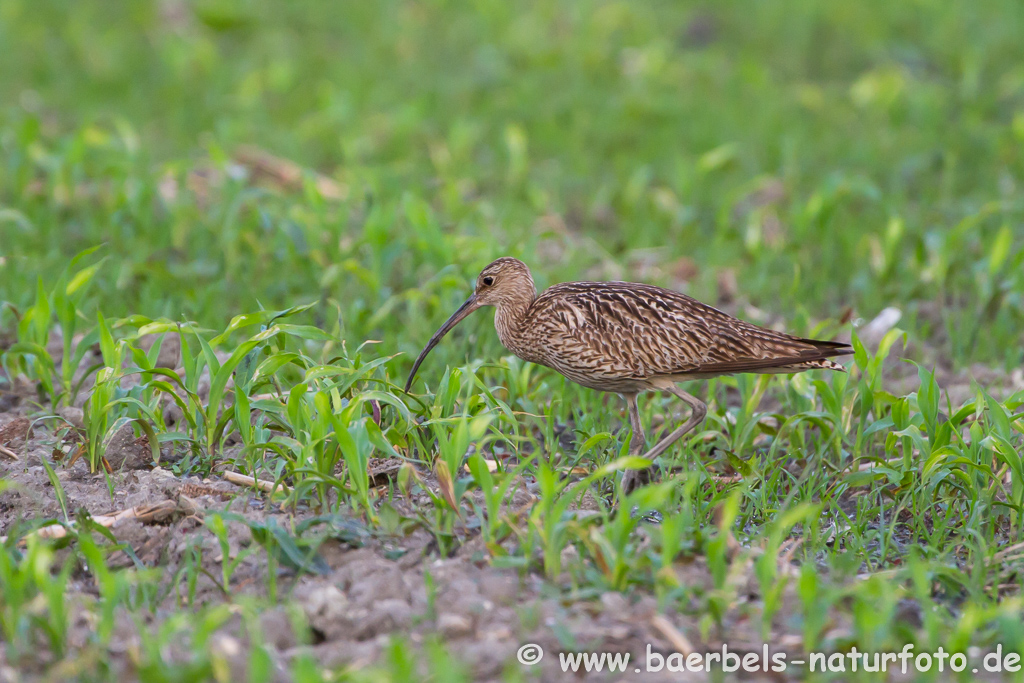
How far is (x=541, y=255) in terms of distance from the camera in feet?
25.8

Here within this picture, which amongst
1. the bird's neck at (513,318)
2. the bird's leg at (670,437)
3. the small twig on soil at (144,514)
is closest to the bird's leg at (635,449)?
the bird's leg at (670,437)

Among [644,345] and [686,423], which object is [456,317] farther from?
[686,423]


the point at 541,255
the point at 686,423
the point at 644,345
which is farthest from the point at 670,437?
the point at 541,255

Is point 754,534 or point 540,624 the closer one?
point 540,624

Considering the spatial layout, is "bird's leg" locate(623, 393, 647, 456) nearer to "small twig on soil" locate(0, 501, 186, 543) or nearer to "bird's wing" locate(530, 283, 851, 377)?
"bird's wing" locate(530, 283, 851, 377)

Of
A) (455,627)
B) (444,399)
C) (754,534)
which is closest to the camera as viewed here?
(455,627)

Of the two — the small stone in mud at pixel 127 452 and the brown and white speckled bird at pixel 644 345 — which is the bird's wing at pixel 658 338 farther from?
the small stone in mud at pixel 127 452

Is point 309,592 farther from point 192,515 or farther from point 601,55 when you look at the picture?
point 601,55

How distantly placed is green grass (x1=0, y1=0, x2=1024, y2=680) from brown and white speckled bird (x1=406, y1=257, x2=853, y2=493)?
0.23 metres

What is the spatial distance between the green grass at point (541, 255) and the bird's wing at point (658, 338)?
323mm

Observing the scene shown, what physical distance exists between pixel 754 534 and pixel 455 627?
1.36 meters

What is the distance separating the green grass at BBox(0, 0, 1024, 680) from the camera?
4129mm

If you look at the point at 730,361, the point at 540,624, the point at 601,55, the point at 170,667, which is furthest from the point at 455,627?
the point at 601,55

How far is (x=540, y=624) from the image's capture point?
381cm
